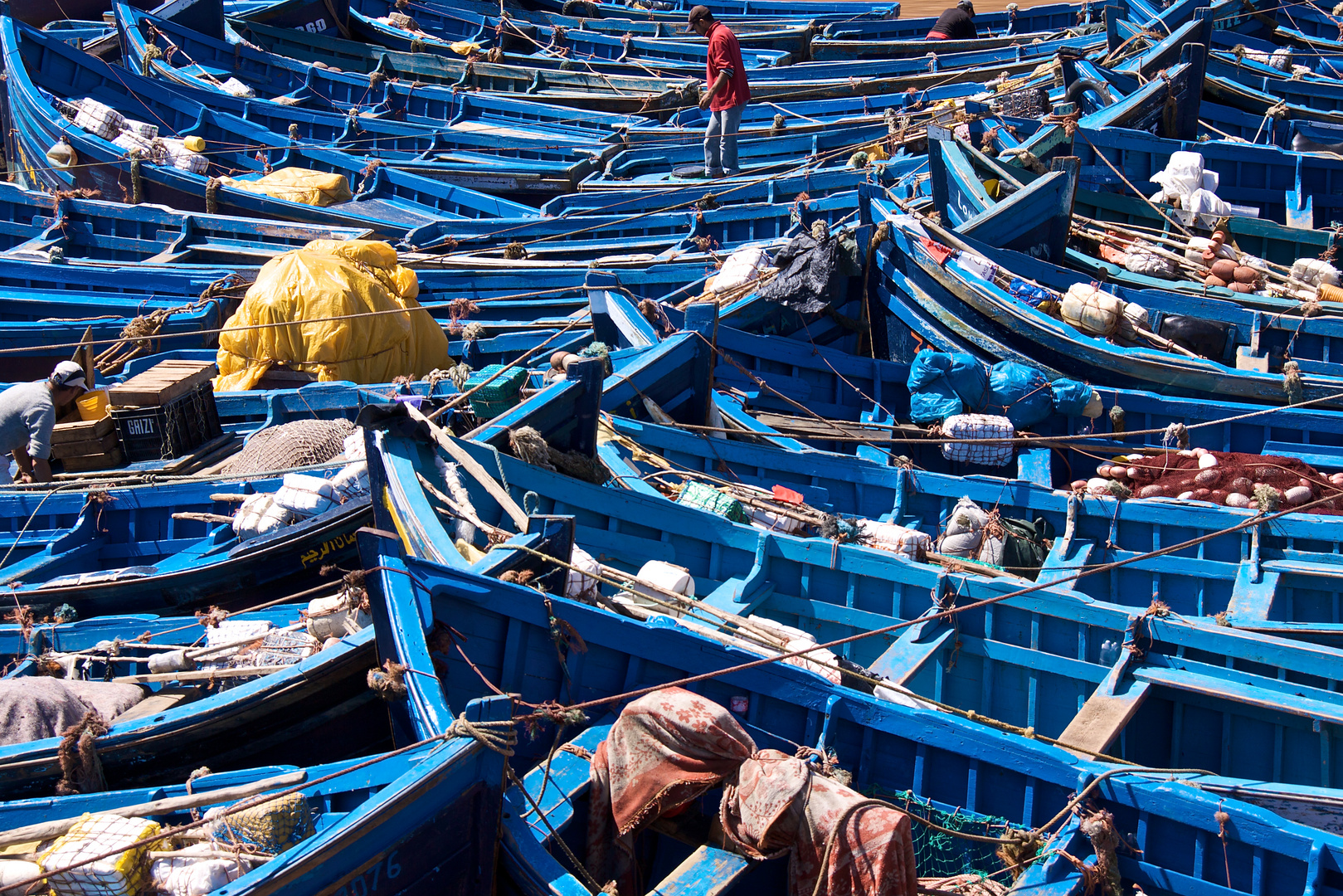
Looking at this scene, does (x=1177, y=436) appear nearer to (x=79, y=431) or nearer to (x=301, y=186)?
(x=79, y=431)

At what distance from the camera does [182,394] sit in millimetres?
9000

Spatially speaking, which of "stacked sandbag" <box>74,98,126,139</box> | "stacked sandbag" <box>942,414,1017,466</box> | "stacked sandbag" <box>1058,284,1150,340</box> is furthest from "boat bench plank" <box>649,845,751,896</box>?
"stacked sandbag" <box>74,98,126,139</box>

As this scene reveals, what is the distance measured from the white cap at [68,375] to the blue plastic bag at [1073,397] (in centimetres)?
715

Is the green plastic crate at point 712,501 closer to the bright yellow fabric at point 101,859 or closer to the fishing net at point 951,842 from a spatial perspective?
the fishing net at point 951,842

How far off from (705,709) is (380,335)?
6.24 m

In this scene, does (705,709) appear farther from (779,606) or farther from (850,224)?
(850,224)

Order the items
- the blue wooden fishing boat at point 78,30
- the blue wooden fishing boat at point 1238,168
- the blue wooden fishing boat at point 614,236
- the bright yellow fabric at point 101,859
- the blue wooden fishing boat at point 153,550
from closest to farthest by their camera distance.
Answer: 1. the bright yellow fabric at point 101,859
2. the blue wooden fishing boat at point 153,550
3. the blue wooden fishing boat at point 1238,168
4. the blue wooden fishing boat at point 614,236
5. the blue wooden fishing boat at point 78,30

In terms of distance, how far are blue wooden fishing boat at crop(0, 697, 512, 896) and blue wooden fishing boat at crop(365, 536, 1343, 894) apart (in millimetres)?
184

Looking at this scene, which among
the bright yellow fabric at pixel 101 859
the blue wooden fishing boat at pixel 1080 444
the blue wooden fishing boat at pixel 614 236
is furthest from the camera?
the blue wooden fishing boat at pixel 614 236

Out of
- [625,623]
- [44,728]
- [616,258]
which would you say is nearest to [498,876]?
[625,623]

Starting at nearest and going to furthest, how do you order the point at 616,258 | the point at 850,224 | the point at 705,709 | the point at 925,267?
the point at 705,709 < the point at 925,267 < the point at 850,224 < the point at 616,258

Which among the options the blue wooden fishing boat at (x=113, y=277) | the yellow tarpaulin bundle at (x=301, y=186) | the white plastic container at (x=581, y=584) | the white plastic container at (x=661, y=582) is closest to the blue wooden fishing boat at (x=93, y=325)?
the blue wooden fishing boat at (x=113, y=277)

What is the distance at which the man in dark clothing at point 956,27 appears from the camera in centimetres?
1872

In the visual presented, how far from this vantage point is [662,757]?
4.68m
